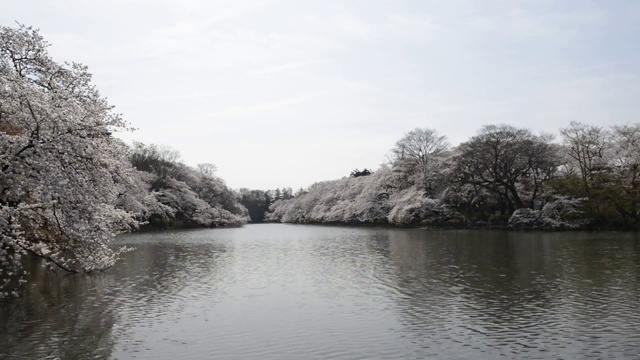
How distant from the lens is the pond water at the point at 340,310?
11.2m

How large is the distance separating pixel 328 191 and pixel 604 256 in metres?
76.2

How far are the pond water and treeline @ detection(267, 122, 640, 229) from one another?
75.1 ft

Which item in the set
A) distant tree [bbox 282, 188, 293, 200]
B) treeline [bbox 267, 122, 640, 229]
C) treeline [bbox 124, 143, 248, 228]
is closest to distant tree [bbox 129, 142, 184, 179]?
treeline [bbox 124, 143, 248, 228]

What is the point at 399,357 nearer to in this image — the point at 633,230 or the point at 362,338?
the point at 362,338

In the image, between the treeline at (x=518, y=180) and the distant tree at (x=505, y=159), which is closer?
the treeline at (x=518, y=180)

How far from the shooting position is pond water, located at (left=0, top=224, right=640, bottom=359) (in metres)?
11.2

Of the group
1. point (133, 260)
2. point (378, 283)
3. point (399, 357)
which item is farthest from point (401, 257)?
point (399, 357)

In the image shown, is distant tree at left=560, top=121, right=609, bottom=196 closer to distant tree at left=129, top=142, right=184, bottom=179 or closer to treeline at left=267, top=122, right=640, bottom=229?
treeline at left=267, top=122, right=640, bottom=229

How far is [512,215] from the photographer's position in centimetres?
4975

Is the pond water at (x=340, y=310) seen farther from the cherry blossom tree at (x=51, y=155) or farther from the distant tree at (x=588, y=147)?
the distant tree at (x=588, y=147)

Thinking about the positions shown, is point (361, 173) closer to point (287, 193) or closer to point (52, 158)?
point (287, 193)

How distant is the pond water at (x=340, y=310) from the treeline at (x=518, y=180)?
22.9 metres

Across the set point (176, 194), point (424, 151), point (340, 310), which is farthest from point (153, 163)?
point (340, 310)

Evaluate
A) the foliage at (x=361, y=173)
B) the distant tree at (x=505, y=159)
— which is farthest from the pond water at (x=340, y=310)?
the foliage at (x=361, y=173)
